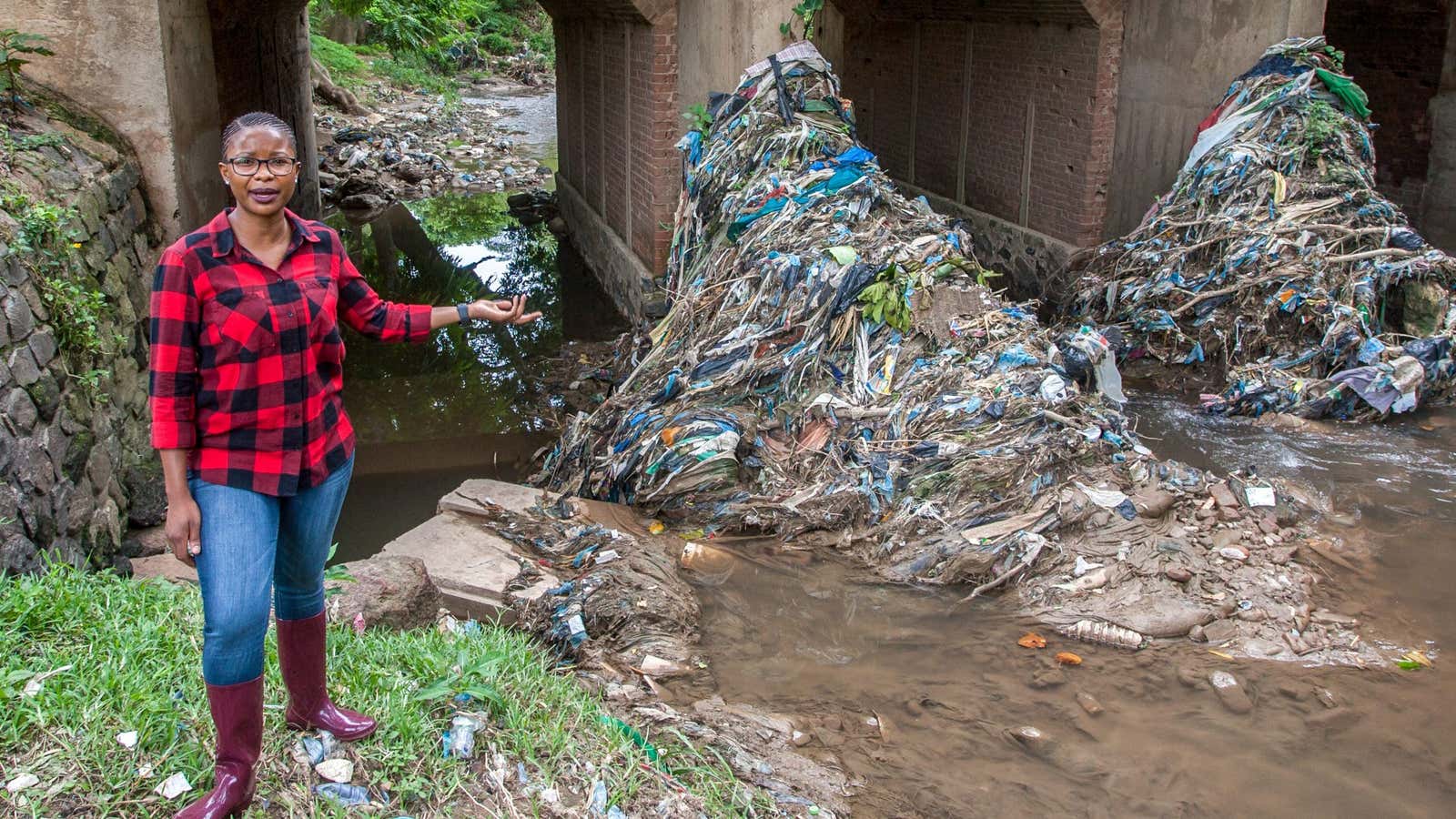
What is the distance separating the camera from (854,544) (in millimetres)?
5508

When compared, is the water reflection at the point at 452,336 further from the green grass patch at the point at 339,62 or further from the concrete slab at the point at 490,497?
the green grass patch at the point at 339,62

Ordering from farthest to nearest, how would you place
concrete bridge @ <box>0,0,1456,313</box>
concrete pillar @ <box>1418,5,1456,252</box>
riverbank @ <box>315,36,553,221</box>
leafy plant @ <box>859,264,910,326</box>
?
riverbank @ <box>315,36,553,221</box>
concrete pillar @ <box>1418,5,1456,252</box>
concrete bridge @ <box>0,0,1456,313</box>
leafy plant @ <box>859,264,910,326</box>

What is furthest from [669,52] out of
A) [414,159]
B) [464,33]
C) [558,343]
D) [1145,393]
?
[464,33]

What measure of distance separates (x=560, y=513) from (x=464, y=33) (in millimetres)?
28595

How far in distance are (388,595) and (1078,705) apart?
2595 millimetres

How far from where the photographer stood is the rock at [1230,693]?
4.09 metres

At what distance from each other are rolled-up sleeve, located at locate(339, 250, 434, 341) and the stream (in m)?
1.96

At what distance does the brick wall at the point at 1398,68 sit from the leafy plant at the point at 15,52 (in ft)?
37.6

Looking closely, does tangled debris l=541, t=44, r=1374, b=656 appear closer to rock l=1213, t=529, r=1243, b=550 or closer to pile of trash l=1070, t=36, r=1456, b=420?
rock l=1213, t=529, r=1243, b=550

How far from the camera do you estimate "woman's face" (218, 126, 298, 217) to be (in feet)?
8.59

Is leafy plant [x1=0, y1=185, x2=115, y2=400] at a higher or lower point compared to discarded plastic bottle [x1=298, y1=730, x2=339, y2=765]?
higher

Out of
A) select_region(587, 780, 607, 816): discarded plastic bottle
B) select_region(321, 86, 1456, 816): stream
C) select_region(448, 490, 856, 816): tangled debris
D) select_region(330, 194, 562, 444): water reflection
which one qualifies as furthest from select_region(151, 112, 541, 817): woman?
select_region(330, 194, 562, 444): water reflection

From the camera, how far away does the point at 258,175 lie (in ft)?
8.62

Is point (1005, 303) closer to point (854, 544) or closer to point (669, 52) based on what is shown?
point (854, 544)
